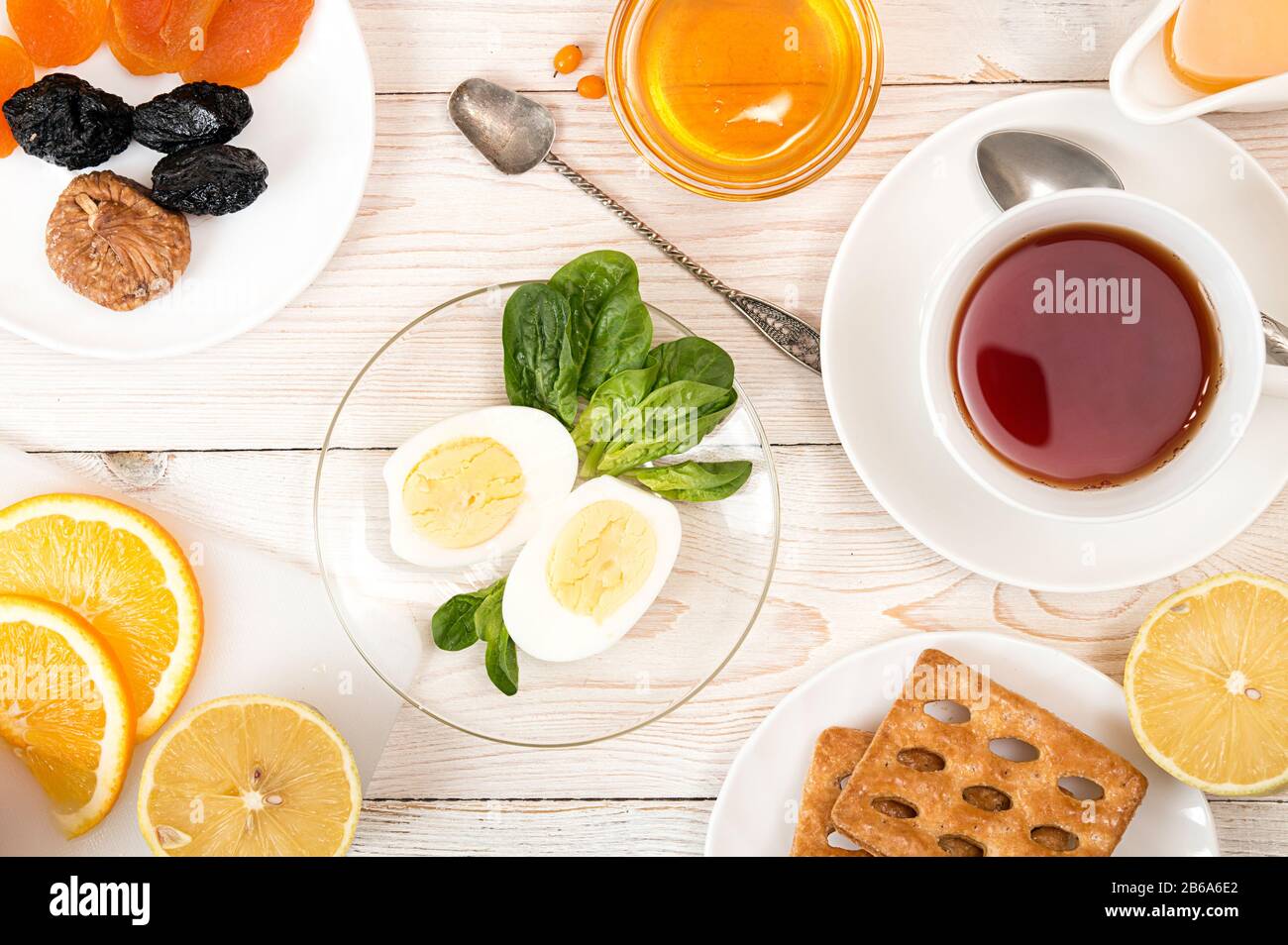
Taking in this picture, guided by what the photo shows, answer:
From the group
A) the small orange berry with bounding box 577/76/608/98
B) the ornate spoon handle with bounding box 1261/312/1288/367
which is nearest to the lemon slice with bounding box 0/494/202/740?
the small orange berry with bounding box 577/76/608/98

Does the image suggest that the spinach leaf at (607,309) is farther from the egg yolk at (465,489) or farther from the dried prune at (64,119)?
the dried prune at (64,119)

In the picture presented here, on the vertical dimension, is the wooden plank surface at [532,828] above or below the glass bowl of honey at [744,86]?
below

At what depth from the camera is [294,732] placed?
1.18 metres

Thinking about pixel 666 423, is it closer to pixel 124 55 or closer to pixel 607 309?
pixel 607 309

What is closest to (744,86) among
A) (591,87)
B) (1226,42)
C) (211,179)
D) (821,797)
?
(591,87)

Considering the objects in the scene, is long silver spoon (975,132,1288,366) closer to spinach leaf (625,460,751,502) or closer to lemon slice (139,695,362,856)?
spinach leaf (625,460,751,502)

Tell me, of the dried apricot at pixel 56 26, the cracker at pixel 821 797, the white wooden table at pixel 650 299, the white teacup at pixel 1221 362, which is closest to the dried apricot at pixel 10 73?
the dried apricot at pixel 56 26

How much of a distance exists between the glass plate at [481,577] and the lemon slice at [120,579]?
195 millimetres

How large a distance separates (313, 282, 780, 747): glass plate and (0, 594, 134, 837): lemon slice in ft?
0.94

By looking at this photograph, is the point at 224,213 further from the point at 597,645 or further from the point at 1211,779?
the point at 1211,779

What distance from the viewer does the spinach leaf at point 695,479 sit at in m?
1.15

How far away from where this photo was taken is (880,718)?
1.23 m
